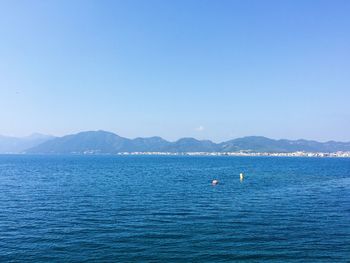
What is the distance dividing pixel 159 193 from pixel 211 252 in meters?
43.1

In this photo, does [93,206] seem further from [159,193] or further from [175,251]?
[175,251]

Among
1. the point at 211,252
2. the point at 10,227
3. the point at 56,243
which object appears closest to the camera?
the point at 211,252

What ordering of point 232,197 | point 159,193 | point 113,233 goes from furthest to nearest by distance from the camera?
point 159,193
point 232,197
point 113,233

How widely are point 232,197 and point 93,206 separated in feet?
97.0

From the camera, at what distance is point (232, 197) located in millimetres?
72375

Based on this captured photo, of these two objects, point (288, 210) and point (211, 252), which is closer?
point (211, 252)

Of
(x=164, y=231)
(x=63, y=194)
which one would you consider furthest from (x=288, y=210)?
(x=63, y=194)

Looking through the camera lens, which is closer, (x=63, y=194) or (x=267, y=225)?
(x=267, y=225)

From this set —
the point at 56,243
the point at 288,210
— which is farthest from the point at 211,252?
the point at 288,210

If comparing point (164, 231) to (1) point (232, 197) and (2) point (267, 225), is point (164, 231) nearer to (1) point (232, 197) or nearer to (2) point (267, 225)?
(2) point (267, 225)

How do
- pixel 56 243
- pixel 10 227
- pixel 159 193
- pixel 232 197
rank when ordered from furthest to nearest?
1. pixel 159 193
2. pixel 232 197
3. pixel 10 227
4. pixel 56 243

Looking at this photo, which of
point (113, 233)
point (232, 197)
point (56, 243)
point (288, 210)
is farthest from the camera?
point (232, 197)

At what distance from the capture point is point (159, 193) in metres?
77.2

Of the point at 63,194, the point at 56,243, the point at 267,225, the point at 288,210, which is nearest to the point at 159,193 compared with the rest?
the point at 63,194
